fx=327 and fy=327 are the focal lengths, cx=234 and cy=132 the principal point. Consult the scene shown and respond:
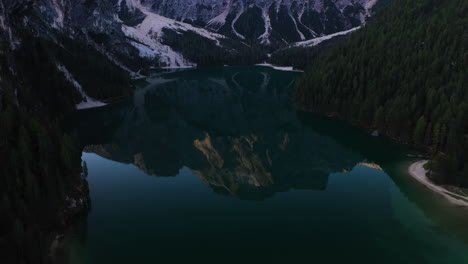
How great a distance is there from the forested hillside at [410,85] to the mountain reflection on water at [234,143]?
720 cm

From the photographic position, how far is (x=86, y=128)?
10938 cm

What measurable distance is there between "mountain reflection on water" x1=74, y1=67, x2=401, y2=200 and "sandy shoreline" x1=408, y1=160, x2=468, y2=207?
26.4 ft

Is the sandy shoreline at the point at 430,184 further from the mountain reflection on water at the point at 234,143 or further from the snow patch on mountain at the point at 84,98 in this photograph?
the snow patch on mountain at the point at 84,98

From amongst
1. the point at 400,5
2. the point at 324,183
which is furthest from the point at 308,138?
the point at 400,5

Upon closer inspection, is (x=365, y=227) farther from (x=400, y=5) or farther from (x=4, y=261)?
(x=400, y=5)

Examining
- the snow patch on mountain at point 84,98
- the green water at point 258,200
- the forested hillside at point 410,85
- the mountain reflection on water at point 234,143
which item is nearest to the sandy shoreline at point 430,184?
the forested hillside at point 410,85

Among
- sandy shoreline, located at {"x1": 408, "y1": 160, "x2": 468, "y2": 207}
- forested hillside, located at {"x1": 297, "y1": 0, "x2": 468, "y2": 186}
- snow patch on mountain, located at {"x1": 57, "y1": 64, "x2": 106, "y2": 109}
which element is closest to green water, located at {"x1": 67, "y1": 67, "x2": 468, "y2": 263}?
sandy shoreline, located at {"x1": 408, "y1": 160, "x2": 468, "y2": 207}

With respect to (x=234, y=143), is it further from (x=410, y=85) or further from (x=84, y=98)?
(x=84, y=98)

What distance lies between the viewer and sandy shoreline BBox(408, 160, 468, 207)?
176 feet

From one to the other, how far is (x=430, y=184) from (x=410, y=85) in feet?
149

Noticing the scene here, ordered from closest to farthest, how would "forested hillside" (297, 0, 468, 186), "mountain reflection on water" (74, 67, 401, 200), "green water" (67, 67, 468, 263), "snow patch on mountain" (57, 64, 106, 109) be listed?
1. "green water" (67, 67, 468, 263)
2. "mountain reflection on water" (74, 67, 401, 200)
3. "forested hillside" (297, 0, 468, 186)
4. "snow patch on mountain" (57, 64, 106, 109)

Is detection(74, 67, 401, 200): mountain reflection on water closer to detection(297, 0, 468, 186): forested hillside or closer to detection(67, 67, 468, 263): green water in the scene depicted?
detection(67, 67, 468, 263): green water

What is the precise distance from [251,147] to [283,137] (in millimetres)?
14599

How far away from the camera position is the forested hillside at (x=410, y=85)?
73.8 metres
